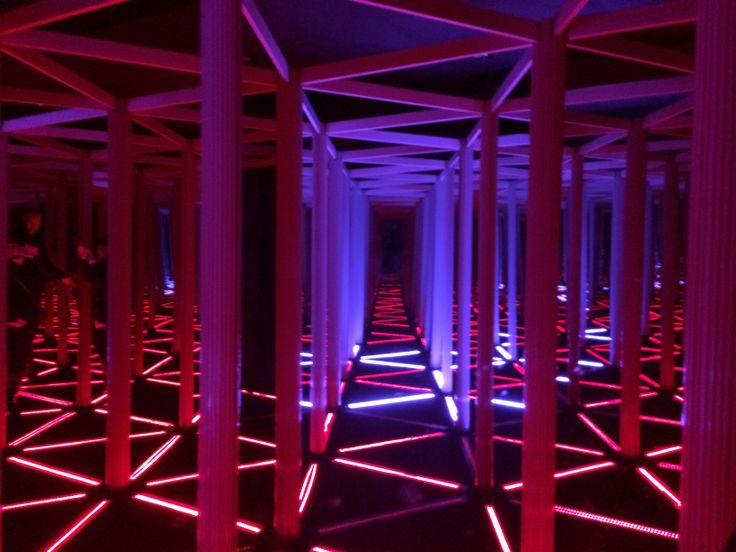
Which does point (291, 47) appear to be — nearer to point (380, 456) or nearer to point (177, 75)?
point (177, 75)

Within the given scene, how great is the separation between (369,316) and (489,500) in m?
9.93

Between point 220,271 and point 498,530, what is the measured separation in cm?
306

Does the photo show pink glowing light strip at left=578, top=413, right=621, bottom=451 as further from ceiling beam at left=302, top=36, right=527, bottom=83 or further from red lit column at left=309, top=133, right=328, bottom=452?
ceiling beam at left=302, top=36, right=527, bottom=83

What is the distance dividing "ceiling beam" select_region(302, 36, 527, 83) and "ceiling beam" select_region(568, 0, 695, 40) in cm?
36

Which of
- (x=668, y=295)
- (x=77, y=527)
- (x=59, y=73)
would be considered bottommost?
(x=77, y=527)

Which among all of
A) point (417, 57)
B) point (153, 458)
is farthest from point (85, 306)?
point (417, 57)

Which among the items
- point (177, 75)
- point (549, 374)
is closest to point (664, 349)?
point (549, 374)

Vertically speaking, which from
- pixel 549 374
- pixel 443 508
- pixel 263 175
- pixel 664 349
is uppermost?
pixel 263 175

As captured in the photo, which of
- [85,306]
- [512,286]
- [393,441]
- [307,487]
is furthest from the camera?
[512,286]

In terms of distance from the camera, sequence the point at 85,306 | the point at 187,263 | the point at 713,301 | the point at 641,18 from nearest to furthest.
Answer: the point at 713,301, the point at 641,18, the point at 187,263, the point at 85,306

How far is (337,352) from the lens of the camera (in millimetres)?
6734

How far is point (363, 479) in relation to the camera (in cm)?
504

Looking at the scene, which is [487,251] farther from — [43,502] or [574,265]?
[43,502]

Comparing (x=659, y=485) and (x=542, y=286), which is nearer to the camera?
(x=542, y=286)
